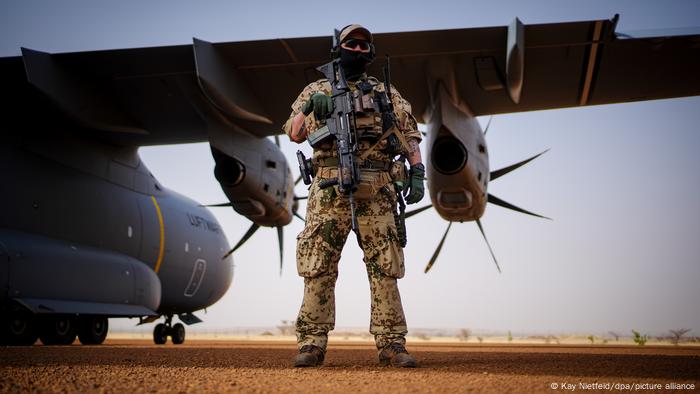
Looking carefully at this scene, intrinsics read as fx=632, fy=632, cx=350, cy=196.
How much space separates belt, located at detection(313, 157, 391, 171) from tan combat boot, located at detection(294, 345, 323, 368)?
136 centimetres

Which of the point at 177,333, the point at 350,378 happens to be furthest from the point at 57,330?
the point at 350,378

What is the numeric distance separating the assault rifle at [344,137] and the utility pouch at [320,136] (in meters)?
0.03

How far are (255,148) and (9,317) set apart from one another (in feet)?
14.3

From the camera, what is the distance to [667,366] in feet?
15.2

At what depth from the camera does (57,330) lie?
10281 millimetres

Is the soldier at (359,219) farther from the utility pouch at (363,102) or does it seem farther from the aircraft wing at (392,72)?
the aircraft wing at (392,72)

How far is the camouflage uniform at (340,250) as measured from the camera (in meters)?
4.64

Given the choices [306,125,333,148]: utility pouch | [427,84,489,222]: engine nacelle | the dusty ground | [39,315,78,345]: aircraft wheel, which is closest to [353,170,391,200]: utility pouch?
[306,125,333,148]: utility pouch

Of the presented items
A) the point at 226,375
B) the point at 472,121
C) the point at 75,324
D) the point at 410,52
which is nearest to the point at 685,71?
the point at 472,121

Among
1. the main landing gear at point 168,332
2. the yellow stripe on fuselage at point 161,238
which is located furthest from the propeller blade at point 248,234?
the main landing gear at point 168,332

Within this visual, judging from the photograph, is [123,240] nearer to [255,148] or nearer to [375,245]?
[255,148]

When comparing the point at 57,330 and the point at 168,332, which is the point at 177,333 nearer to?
the point at 168,332

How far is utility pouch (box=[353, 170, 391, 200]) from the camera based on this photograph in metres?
4.62

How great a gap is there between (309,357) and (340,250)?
83 cm
